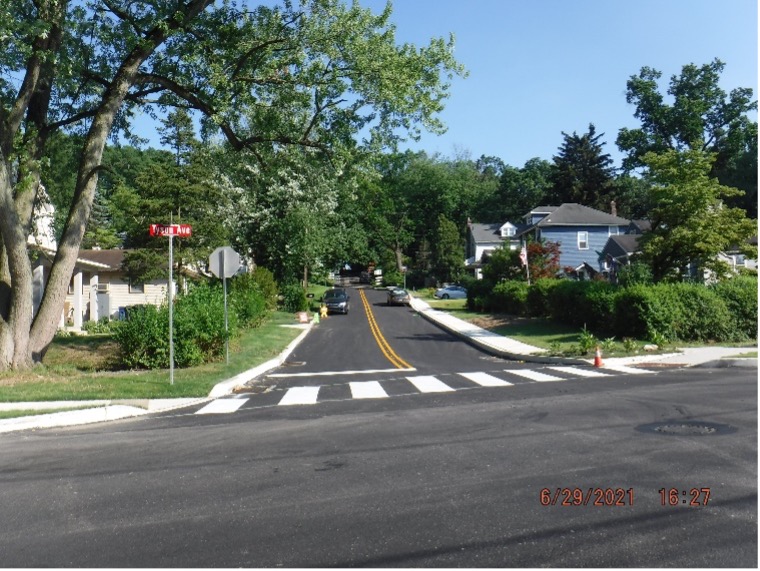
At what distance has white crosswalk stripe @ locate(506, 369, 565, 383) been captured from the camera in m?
15.9

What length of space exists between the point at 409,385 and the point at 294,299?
110 ft

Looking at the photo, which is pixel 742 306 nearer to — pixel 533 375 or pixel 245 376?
pixel 533 375

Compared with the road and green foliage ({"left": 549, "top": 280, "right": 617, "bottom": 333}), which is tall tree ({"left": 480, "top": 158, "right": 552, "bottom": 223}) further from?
the road

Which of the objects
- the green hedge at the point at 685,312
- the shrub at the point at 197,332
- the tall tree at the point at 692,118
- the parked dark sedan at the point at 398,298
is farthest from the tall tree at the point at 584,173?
the shrub at the point at 197,332

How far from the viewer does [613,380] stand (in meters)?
14.9

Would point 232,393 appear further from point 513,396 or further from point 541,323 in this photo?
point 541,323

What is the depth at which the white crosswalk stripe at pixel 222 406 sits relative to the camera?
12.5 meters

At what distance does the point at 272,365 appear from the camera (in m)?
21.1

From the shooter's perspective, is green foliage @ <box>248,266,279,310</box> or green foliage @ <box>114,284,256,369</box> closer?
green foliage @ <box>114,284,256,369</box>

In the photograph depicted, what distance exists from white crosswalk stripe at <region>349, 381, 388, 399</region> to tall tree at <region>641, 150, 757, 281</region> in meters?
13.8

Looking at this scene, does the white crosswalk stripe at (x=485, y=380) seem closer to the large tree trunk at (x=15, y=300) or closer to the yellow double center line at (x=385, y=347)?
the yellow double center line at (x=385, y=347)

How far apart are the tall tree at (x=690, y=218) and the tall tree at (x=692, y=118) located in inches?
1749

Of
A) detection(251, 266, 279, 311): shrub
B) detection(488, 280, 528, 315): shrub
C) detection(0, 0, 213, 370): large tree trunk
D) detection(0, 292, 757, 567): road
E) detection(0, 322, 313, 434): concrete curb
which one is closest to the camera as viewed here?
detection(0, 292, 757, 567): road

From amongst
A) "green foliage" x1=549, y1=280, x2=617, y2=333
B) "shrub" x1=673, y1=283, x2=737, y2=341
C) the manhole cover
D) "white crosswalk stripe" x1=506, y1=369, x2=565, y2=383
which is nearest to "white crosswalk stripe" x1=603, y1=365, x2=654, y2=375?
"white crosswalk stripe" x1=506, y1=369, x2=565, y2=383
